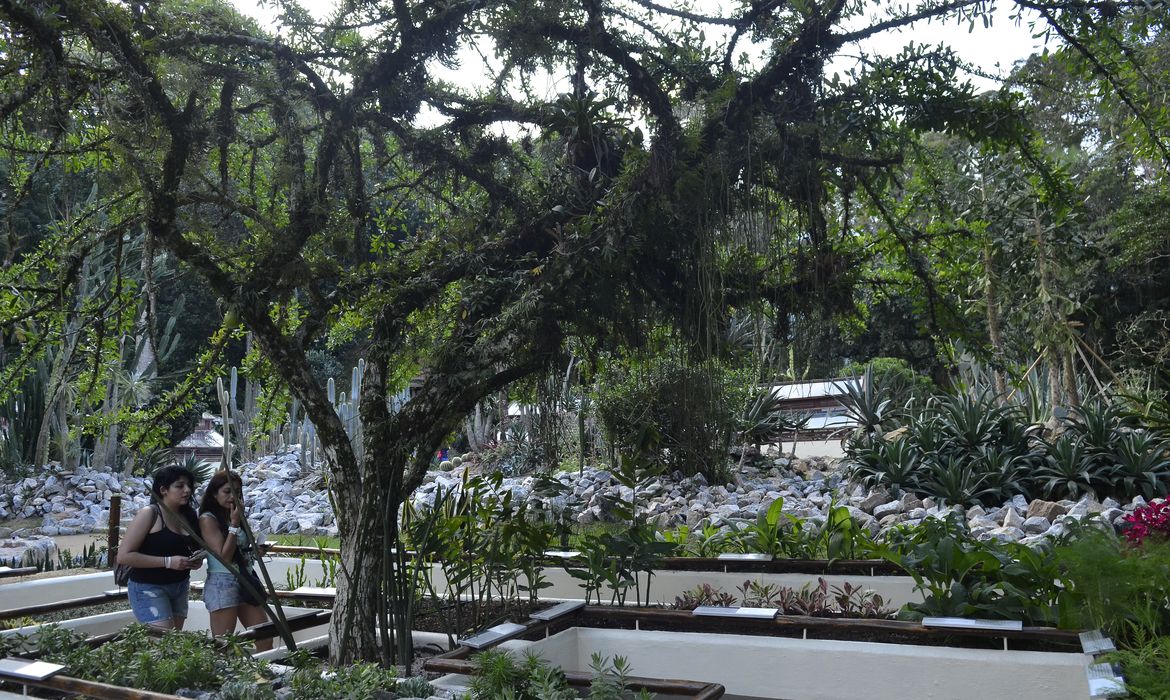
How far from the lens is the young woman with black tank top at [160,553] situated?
4.49 meters

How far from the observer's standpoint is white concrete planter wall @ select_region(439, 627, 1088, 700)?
3.21 m

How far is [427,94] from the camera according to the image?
15.7 ft

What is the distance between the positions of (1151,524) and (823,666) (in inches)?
59.8

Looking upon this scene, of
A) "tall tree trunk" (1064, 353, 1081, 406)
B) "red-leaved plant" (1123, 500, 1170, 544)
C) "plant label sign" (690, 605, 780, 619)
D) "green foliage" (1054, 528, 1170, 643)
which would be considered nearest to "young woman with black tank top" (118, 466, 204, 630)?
"plant label sign" (690, 605, 780, 619)

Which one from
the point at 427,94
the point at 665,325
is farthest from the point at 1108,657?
the point at 427,94

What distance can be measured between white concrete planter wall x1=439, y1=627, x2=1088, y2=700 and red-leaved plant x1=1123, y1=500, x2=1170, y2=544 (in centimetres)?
85

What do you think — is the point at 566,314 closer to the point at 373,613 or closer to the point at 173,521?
the point at 373,613

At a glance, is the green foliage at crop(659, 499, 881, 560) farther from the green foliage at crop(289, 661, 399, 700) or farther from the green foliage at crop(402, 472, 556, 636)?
the green foliage at crop(289, 661, 399, 700)

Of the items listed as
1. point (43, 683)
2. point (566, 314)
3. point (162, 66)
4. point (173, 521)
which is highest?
point (162, 66)

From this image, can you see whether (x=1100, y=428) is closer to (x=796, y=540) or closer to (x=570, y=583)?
(x=796, y=540)

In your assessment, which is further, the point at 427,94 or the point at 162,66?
the point at 427,94

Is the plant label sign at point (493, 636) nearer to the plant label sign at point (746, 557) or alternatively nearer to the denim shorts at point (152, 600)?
the plant label sign at point (746, 557)

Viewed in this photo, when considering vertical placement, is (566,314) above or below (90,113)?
below

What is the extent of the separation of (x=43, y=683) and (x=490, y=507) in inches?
83.5
